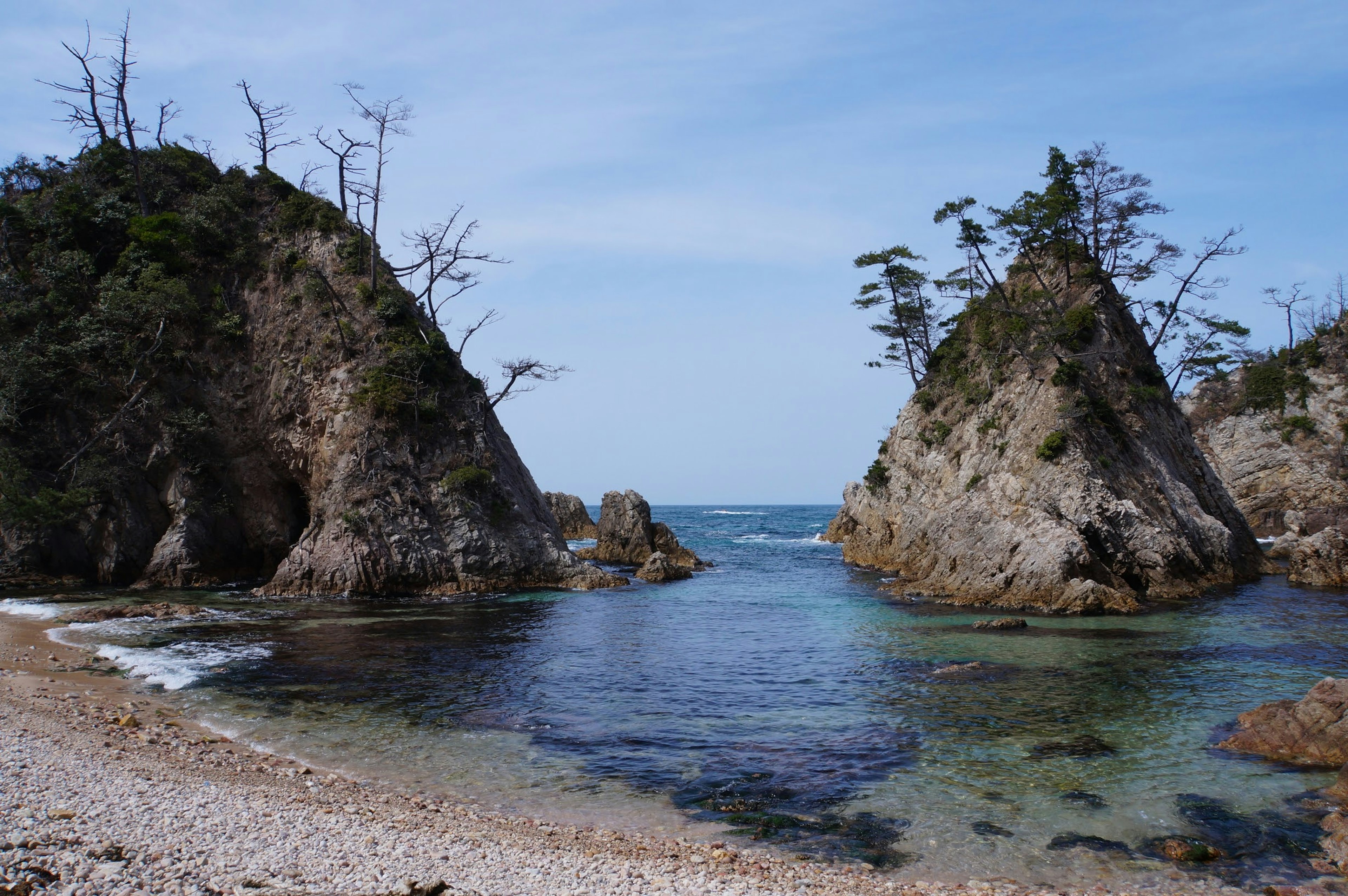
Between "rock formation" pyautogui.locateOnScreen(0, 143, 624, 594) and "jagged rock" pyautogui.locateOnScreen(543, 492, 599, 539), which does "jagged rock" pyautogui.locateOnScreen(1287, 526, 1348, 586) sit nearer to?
"rock formation" pyautogui.locateOnScreen(0, 143, 624, 594)

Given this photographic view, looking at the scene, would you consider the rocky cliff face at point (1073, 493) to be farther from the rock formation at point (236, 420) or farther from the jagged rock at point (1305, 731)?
the rock formation at point (236, 420)

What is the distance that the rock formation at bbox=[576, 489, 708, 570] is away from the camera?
4925 centimetres

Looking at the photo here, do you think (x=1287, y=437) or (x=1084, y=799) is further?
(x=1287, y=437)

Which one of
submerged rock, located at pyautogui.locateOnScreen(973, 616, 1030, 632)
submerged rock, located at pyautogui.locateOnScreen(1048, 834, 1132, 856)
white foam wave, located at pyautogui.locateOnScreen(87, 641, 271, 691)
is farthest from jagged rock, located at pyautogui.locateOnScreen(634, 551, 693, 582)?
submerged rock, located at pyautogui.locateOnScreen(1048, 834, 1132, 856)

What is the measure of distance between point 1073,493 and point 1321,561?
→ 1070 centimetres

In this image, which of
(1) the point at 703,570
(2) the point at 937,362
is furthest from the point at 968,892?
(2) the point at 937,362

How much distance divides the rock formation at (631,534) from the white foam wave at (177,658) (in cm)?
3035

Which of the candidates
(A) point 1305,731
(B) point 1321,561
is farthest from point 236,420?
(B) point 1321,561

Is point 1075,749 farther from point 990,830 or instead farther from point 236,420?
point 236,420

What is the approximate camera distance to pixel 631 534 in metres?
49.9

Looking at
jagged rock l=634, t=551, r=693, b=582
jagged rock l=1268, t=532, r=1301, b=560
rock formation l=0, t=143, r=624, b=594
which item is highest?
rock formation l=0, t=143, r=624, b=594

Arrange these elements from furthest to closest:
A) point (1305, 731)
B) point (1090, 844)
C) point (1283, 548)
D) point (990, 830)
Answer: point (1283, 548) → point (1305, 731) → point (990, 830) → point (1090, 844)

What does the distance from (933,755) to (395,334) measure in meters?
30.6

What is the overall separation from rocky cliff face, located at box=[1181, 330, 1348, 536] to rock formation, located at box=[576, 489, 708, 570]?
3858cm
